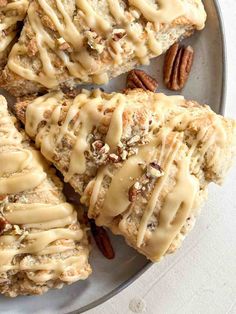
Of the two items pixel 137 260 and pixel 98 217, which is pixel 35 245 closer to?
pixel 98 217

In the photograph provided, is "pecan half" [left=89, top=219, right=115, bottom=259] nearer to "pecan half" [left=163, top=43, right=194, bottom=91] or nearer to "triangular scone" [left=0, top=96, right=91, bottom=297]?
"triangular scone" [left=0, top=96, right=91, bottom=297]

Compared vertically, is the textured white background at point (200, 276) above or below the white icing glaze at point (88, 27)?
below

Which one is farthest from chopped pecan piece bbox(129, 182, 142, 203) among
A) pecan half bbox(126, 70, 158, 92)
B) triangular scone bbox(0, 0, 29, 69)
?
triangular scone bbox(0, 0, 29, 69)

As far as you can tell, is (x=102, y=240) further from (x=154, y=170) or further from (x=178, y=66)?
(x=178, y=66)

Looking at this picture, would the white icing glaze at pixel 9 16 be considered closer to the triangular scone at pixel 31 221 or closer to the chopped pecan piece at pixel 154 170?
the triangular scone at pixel 31 221

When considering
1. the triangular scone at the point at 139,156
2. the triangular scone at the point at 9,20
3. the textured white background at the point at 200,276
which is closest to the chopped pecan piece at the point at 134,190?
the triangular scone at the point at 139,156
